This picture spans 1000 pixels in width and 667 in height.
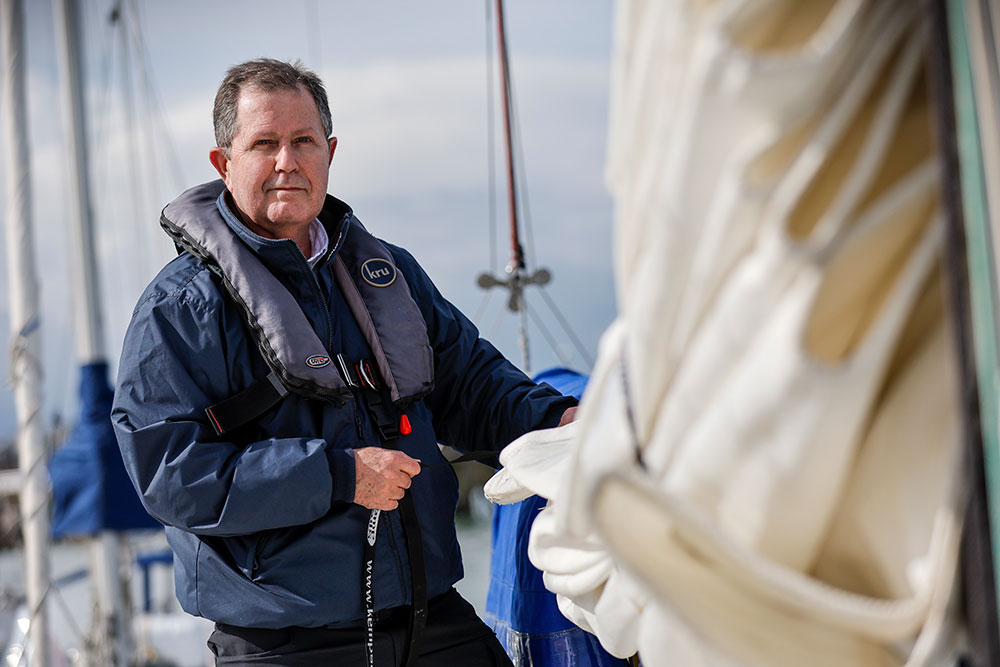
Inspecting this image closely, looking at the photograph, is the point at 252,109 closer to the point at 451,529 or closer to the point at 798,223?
the point at 451,529

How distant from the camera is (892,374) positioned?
33.0 inches

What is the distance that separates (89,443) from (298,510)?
10.4 feet

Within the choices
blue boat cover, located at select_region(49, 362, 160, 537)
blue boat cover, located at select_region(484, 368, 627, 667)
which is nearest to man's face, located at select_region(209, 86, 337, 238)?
blue boat cover, located at select_region(484, 368, 627, 667)

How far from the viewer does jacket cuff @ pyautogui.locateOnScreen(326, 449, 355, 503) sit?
1.97 metres

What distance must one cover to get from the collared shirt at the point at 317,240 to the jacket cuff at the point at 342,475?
0.48 metres

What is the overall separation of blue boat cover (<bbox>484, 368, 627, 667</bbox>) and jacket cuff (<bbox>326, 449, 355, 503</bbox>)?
1.84 feet

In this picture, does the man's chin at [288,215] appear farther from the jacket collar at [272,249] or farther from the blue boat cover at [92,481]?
the blue boat cover at [92,481]

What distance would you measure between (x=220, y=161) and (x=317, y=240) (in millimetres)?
275

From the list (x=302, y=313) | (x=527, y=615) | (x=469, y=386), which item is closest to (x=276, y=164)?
(x=302, y=313)

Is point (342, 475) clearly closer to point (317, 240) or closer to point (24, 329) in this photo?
point (317, 240)

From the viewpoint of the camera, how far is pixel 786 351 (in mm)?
771

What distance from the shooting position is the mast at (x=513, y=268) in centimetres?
457

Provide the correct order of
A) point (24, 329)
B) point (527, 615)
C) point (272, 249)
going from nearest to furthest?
point (272, 249) → point (527, 615) → point (24, 329)

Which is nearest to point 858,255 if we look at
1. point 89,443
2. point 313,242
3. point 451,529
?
point 451,529
